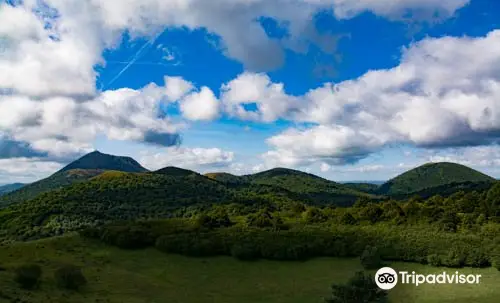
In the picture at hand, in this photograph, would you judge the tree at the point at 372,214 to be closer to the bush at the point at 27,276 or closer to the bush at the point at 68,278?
the bush at the point at 68,278

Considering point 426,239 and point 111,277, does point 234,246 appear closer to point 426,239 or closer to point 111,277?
point 111,277

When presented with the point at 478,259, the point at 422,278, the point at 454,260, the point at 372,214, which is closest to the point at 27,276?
the point at 422,278

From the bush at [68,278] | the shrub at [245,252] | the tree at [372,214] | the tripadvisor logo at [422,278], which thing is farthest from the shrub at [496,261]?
the bush at [68,278]

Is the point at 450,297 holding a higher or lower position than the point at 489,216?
lower

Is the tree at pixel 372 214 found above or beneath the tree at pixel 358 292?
above

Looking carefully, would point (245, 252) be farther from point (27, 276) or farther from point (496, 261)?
point (496, 261)

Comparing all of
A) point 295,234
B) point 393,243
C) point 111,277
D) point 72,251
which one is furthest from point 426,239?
point 72,251

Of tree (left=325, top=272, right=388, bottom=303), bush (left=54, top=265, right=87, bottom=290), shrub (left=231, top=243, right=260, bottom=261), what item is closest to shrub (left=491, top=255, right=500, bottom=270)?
tree (left=325, top=272, right=388, bottom=303)
